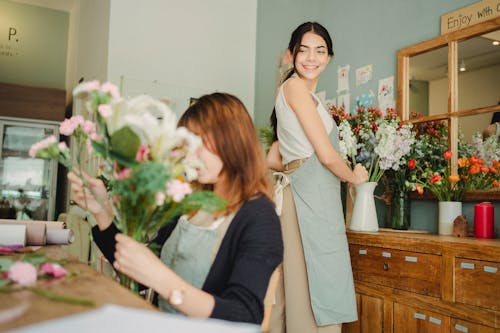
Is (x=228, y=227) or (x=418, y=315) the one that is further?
(x=418, y=315)

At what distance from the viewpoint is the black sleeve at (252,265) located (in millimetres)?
868

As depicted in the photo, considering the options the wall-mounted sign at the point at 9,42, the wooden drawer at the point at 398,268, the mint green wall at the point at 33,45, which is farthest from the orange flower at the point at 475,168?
the wall-mounted sign at the point at 9,42

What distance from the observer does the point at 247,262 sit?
0.91 meters

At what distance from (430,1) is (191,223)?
6.43 feet

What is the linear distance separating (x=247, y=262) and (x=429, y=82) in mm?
1873

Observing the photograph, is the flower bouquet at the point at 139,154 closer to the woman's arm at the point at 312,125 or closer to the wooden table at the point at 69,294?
the wooden table at the point at 69,294

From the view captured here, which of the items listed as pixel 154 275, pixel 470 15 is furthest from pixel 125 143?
pixel 470 15

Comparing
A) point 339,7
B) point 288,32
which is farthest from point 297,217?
point 288,32

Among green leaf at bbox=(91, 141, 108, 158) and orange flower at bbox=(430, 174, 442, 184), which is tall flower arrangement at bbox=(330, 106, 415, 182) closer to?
orange flower at bbox=(430, 174, 442, 184)

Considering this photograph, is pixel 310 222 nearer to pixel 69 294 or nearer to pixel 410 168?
pixel 410 168

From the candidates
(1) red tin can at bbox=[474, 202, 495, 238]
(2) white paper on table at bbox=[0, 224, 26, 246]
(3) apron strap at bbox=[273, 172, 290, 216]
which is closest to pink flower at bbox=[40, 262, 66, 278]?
(2) white paper on table at bbox=[0, 224, 26, 246]

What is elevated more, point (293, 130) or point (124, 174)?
point (293, 130)

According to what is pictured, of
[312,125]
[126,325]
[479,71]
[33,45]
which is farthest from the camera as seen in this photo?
[33,45]

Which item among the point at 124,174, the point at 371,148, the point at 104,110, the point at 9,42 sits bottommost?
the point at 124,174
